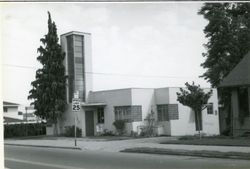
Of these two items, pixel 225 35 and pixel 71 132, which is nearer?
pixel 225 35

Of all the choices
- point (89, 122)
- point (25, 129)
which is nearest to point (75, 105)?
point (89, 122)

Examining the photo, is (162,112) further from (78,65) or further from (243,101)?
(78,65)

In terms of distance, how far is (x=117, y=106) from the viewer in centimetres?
3706

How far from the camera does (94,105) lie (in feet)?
127

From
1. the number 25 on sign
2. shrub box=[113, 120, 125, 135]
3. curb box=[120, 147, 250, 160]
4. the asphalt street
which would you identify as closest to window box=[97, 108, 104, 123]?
shrub box=[113, 120, 125, 135]

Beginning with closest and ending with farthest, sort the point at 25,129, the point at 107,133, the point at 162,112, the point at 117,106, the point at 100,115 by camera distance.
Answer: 1. the point at 162,112
2. the point at 107,133
3. the point at 117,106
4. the point at 100,115
5. the point at 25,129

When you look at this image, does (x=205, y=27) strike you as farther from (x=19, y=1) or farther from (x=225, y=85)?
(x=19, y=1)

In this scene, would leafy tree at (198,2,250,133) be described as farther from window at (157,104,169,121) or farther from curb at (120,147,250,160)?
curb at (120,147,250,160)

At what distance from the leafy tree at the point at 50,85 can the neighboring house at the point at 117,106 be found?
0.67 m

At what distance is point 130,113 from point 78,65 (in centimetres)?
719

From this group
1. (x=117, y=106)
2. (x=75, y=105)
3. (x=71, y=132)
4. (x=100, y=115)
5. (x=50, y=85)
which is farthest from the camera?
(x=50, y=85)

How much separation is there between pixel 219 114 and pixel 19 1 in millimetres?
30741

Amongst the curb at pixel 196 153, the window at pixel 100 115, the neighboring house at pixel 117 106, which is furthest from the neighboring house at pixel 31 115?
the curb at pixel 196 153

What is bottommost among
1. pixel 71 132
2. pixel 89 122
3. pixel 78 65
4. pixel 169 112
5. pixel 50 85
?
pixel 71 132
